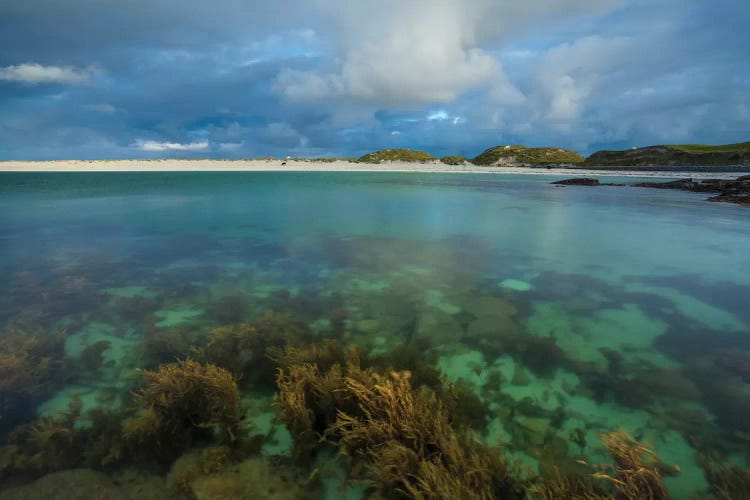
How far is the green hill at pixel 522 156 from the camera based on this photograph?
14840 centimetres

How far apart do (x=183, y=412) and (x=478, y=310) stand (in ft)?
17.7

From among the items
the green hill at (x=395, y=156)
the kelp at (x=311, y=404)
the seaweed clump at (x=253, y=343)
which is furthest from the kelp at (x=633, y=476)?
the green hill at (x=395, y=156)

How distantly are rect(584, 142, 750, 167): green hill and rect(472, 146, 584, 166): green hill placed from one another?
95.1 feet

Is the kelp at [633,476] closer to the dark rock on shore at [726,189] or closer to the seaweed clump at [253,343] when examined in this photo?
the seaweed clump at [253,343]

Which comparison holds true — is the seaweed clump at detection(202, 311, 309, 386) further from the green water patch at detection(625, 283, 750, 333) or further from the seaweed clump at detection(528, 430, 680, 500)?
the green water patch at detection(625, 283, 750, 333)

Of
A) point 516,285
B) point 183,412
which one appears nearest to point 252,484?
point 183,412

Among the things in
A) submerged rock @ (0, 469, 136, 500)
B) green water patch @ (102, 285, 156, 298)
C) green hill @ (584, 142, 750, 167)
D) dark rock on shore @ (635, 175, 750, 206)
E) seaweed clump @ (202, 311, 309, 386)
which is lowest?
submerged rock @ (0, 469, 136, 500)

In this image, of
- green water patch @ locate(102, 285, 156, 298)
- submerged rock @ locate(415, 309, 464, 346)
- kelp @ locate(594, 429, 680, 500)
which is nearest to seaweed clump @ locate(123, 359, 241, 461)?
submerged rock @ locate(415, 309, 464, 346)

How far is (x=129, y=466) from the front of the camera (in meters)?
3.29

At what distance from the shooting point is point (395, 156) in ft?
558

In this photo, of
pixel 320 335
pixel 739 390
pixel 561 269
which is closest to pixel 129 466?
pixel 320 335

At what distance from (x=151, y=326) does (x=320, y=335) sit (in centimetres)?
312

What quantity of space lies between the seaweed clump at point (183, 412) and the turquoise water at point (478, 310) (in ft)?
1.41

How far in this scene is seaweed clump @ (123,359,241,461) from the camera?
137 inches
